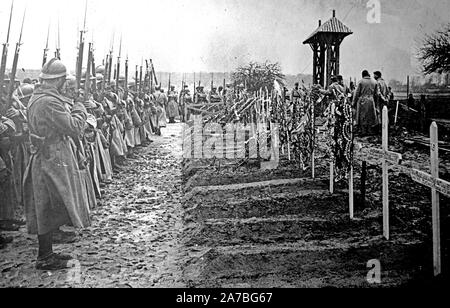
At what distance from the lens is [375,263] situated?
3512 mm

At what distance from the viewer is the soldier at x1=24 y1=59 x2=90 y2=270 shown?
4016 millimetres

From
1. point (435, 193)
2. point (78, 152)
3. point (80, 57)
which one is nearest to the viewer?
point (435, 193)

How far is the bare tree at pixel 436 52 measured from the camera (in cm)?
505

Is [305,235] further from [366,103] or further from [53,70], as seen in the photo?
[366,103]

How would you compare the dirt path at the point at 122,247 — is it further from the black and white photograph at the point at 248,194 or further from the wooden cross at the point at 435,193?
the wooden cross at the point at 435,193

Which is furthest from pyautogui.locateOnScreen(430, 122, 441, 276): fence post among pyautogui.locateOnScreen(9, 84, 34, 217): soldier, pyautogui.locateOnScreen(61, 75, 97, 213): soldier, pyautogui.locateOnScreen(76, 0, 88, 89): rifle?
pyautogui.locateOnScreen(9, 84, 34, 217): soldier

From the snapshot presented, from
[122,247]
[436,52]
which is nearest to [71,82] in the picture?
[122,247]

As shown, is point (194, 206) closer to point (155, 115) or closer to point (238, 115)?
point (238, 115)

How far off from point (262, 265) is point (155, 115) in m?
12.4

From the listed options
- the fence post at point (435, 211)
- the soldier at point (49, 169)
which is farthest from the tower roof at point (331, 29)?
the soldier at point (49, 169)

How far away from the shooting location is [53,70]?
13.7 ft

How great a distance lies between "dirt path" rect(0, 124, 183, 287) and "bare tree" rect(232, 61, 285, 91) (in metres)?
8.00

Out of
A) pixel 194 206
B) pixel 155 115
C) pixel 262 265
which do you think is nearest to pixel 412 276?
pixel 262 265

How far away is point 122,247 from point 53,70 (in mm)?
2042
